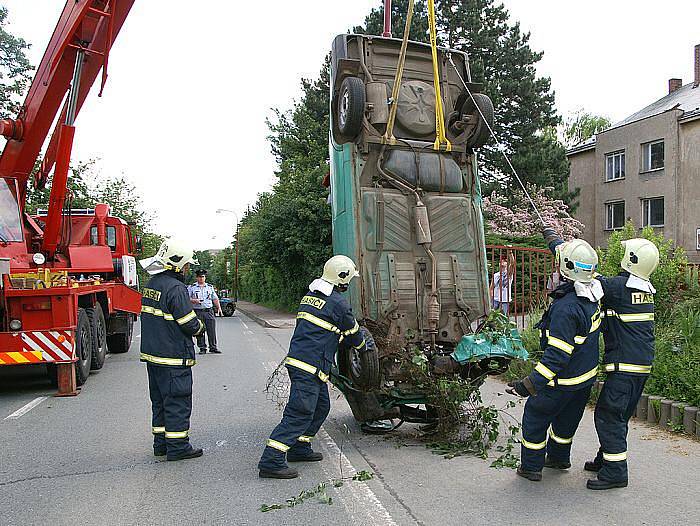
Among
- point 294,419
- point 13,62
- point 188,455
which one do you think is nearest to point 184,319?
point 188,455

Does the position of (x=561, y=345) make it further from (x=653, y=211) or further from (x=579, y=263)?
(x=653, y=211)

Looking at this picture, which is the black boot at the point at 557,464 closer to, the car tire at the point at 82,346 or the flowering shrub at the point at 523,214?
the car tire at the point at 82,346

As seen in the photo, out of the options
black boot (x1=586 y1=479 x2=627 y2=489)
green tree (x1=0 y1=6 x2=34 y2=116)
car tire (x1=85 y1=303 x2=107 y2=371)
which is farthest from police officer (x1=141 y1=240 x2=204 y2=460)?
green tree (x1=0 y1=6 x2=34 y2=116)

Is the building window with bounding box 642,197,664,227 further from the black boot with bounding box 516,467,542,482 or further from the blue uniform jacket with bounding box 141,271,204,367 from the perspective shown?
the blue uniform jacket with bounding box 141,271,204,367

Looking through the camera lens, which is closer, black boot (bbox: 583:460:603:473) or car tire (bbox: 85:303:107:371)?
black boot (bbox: 583:460:603:473)

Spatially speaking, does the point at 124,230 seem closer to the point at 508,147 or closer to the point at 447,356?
the point at 447,356

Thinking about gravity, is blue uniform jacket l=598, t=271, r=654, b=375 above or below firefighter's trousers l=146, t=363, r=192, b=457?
above

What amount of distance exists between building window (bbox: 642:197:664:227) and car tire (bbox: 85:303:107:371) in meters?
26.5

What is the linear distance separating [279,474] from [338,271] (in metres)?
1.72

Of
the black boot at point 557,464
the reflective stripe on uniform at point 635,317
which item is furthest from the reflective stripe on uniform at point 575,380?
the black boot at point 557,464

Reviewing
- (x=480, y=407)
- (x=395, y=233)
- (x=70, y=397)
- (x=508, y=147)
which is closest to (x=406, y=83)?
(x=395, y=233)

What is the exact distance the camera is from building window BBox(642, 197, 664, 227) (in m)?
30.8

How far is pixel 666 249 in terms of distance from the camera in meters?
10.2

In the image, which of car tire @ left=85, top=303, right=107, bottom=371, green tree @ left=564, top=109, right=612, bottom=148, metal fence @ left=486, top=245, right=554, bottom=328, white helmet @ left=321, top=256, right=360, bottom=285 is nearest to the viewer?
white helmet @ left=321, top=256, right=360, bottom=285
